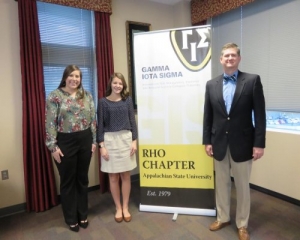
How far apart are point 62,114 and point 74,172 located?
552 millimetres

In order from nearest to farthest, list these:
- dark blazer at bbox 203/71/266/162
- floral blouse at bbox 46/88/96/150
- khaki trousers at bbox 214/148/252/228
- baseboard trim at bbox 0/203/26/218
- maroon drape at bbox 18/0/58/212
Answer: dark blazer at bbox 203/71/266/162 → khaki trousers at bbox 214/148/252/228 → floral blouse at bbox 46/88/96/150 → maroon drape at bbox 18/0/58/212 → baseboard trim at bbox 0/203/26/218

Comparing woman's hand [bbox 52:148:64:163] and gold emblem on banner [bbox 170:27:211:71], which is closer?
woman's hand [bbox 52:148:64:163]

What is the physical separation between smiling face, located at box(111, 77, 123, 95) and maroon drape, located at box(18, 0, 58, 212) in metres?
0.88

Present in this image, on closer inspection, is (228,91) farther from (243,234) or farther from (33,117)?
(33,117)

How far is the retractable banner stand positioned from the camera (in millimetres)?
2221

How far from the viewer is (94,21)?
2857 millimetres

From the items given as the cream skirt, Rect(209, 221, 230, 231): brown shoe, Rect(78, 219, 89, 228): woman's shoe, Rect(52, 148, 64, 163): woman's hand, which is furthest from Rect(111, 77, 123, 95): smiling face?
Rect(209, 221, 230, 231): brown shoe

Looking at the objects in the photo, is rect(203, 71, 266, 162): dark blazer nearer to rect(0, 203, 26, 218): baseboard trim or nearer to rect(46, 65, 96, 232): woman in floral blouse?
rect(46, 65, 96, 232): woman in floral blouse

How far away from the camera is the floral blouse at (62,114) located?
6.52 feet

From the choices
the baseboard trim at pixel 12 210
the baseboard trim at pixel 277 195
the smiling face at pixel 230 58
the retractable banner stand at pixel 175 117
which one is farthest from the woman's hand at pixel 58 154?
the baseboard trim at pixel 277 195

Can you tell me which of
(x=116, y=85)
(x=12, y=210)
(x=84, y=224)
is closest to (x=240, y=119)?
(x=116, y=85)

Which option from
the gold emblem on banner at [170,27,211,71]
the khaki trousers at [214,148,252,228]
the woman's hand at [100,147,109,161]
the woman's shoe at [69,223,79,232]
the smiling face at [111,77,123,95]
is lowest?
the woman's shoe at [69,223,79,232]

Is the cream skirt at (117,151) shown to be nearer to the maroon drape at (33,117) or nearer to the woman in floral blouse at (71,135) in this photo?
the woman in floral blouse at (71,135)

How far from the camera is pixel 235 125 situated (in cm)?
180
